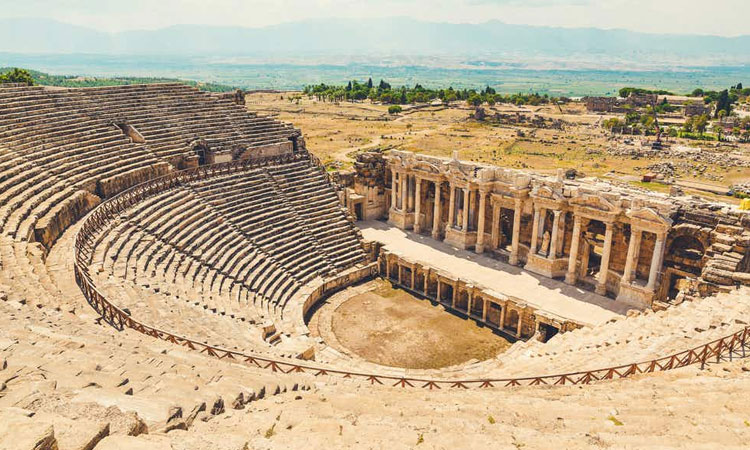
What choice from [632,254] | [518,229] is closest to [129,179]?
[518,229]

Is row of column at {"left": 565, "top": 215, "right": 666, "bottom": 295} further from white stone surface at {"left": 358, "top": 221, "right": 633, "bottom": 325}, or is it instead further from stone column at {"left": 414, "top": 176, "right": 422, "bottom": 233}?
stone column at {"left": 414, "top": 176, "right": 422, "bottom": 233}

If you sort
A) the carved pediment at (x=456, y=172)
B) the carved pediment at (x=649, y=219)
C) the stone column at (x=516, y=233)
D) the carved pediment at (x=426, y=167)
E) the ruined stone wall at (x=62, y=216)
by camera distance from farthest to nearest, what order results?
1. the carved pediment at (x=426, y=167)
2. the carved pediment at (x=456, y=172)
3. the stone column at (x=516, y=233)
4. the carved pediment at (x=649, y=219)
5. the ruined stone wall at (x=62, y=216)

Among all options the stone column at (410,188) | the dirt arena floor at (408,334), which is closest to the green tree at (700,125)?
the stone column at (410,188)

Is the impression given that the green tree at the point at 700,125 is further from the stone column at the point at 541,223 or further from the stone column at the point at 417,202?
the stone column at the point at 541,223

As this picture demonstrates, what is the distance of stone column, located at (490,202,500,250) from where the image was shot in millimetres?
34312

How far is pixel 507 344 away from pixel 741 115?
392 ft

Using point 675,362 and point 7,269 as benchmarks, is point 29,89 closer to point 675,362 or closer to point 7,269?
point 7,269

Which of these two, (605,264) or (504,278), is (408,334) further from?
(605,264)

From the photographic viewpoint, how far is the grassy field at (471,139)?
6688 centimetres

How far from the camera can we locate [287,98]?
6068 inches

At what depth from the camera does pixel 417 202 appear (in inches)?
1522

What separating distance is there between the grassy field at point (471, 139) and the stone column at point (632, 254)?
31964 millimetres

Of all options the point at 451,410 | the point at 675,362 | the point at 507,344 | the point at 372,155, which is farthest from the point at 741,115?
the point at 451,410

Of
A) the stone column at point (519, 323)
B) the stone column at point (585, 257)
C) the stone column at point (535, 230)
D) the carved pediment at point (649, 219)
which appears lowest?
the stone column at point (519, 323)
